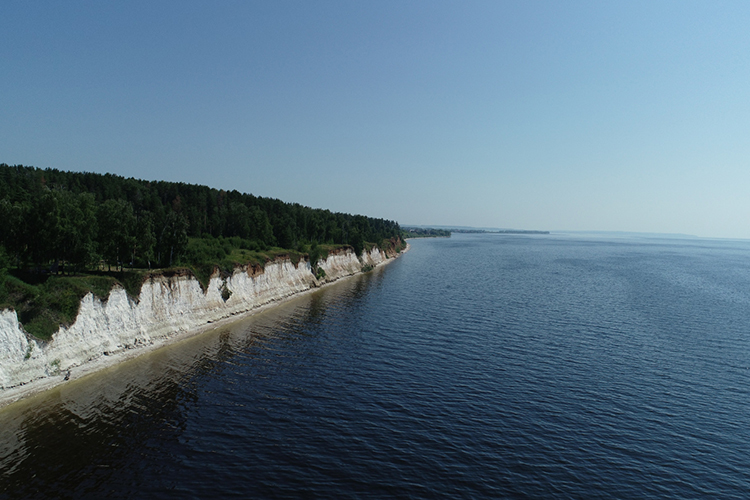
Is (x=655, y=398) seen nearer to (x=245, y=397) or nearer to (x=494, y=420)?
(x=494, y=420)

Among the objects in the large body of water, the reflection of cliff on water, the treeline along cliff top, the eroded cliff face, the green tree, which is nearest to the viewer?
the large body of water

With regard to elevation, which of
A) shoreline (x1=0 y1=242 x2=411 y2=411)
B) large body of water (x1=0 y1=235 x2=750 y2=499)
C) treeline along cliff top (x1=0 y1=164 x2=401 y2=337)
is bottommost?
large body of water (x1=0 y1=235 x2=750 y2=499)

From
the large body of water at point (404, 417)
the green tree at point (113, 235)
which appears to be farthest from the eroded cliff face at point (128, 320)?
A: the green tree at point (113, 235)

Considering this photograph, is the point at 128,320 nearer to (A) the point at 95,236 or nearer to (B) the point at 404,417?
(A) the point at 95,236

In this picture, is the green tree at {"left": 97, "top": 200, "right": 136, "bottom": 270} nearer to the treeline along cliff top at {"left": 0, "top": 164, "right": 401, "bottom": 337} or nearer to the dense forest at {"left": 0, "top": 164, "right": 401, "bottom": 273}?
the dense forest at {"left": 0, "top": 164, "right": 401, "bottom": 273}

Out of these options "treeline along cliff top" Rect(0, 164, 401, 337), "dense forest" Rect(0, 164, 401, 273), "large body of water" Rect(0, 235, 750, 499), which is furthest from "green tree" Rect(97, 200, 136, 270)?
"large body of water" Rect(0, 235, 750, 499)

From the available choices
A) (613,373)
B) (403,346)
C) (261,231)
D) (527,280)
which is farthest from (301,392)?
(527,280)

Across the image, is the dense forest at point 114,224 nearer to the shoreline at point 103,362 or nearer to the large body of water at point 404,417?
the shoreline at point 103,362

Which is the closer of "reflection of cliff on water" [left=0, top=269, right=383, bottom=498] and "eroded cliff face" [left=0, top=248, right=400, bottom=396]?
"reflection of cliff on water" [left=0, top=269, right=383, bottom=498]
